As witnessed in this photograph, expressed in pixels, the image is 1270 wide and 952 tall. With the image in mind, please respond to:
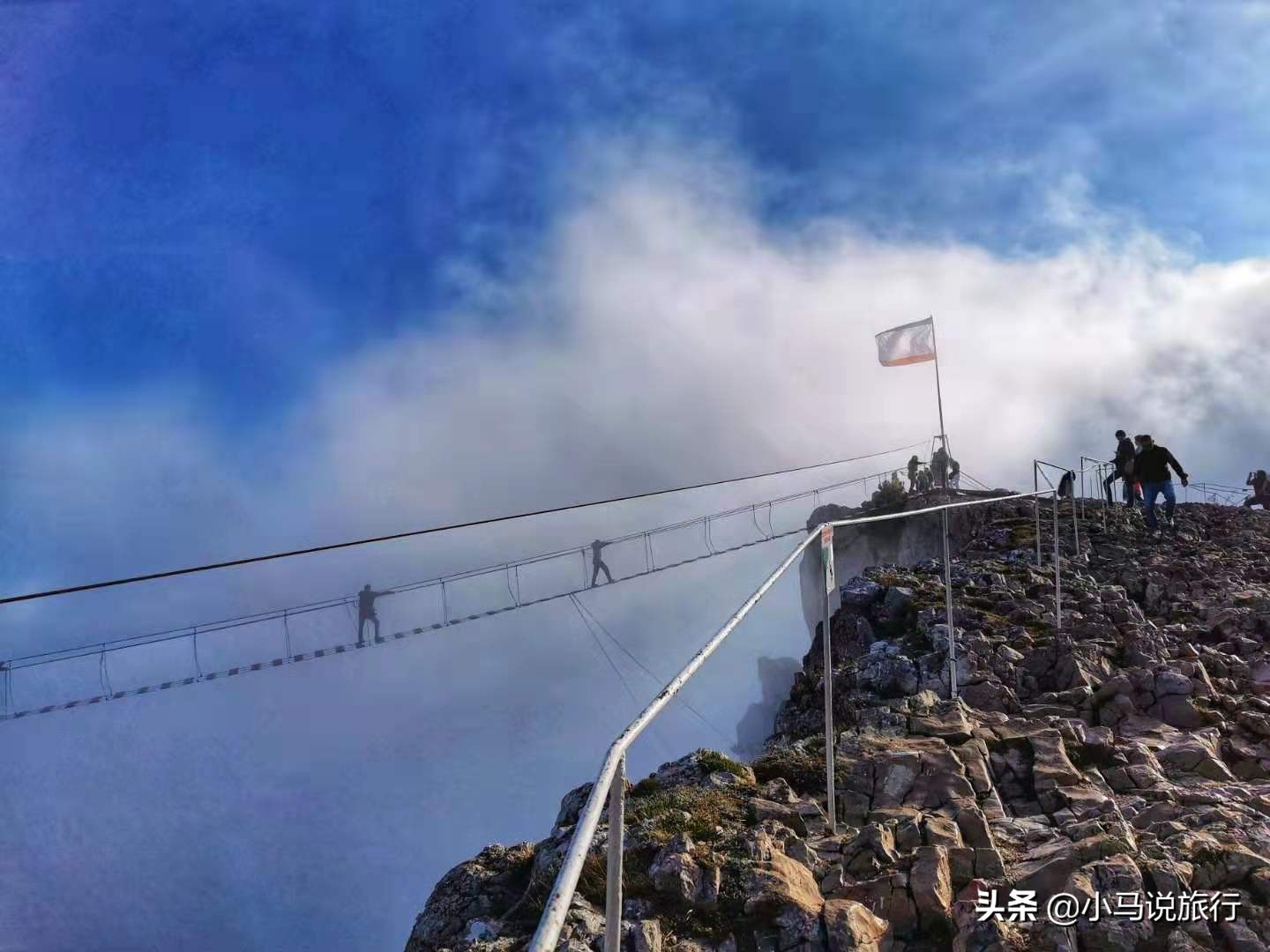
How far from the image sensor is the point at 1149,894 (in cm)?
445

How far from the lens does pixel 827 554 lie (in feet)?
19.0

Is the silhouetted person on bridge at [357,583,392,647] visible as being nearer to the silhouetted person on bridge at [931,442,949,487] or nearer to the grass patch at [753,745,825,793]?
the grass patch at [753,745,825,793]

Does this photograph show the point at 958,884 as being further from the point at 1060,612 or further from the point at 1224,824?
the point at 1060,612

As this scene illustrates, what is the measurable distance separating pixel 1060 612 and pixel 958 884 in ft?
27.8

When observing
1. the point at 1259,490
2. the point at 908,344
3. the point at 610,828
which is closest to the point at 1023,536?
the point at 908,344

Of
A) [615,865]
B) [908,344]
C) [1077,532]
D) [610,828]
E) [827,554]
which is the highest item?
[908,344]

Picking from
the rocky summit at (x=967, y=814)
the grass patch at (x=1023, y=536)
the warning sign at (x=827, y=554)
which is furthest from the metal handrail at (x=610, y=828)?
the grass patch at (x=1023, y=536)

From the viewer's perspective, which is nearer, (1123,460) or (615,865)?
(615,865)

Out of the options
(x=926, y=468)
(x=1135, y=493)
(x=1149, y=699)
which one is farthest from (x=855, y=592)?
(x=926, y=468)

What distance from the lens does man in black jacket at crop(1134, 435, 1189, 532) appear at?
60.4 feet

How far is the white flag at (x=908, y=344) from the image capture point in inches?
650

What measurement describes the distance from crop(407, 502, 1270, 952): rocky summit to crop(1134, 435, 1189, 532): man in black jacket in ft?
24.3

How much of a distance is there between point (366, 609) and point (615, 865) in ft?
46.9

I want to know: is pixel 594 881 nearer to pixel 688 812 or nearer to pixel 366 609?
pixel 688 812
